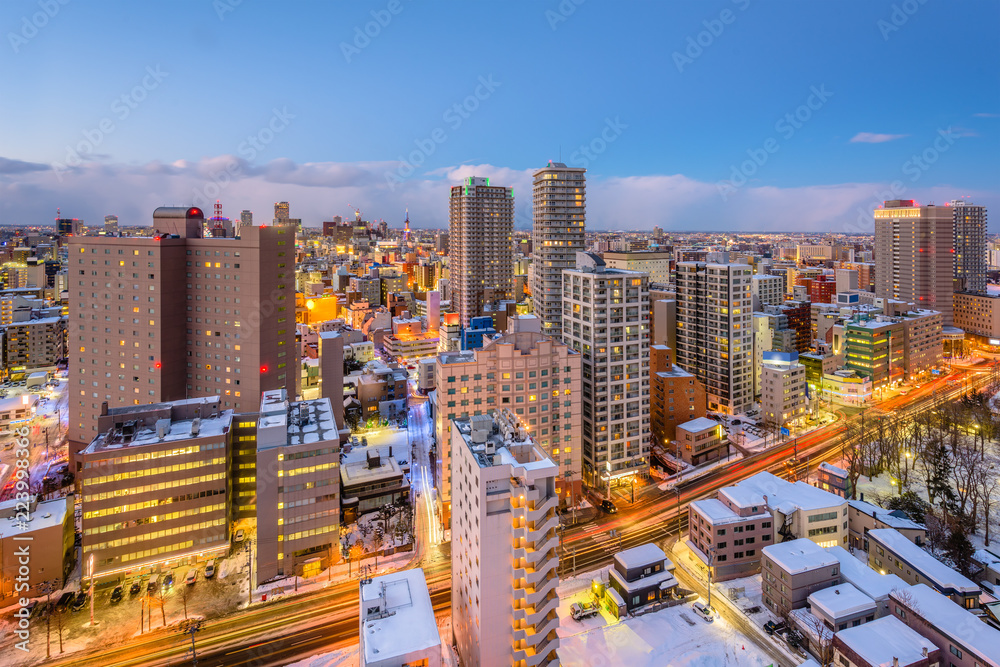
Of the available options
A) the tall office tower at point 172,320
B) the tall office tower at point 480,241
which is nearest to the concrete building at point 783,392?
the tall office tower at point 172,320

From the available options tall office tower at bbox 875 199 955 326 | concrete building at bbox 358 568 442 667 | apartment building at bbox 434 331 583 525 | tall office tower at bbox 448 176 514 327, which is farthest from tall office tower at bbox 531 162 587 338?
tall office tower at bbox 875 199 955 326

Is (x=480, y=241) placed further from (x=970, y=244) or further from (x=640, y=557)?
(x=970, y=244)

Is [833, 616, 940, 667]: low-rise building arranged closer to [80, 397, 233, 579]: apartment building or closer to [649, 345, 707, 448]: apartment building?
[649, 345, 707, 448]: apartment building

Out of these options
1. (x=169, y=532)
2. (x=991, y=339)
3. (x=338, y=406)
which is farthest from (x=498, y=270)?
(x=991, y=339)

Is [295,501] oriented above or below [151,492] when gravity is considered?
below

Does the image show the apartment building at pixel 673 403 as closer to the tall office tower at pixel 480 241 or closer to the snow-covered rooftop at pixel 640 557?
the snow-covered rooftop at pixel 640 557

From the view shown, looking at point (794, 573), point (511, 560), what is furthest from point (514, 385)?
point (794, 573)

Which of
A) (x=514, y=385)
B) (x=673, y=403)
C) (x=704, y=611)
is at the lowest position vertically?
(x=704, y=611)
